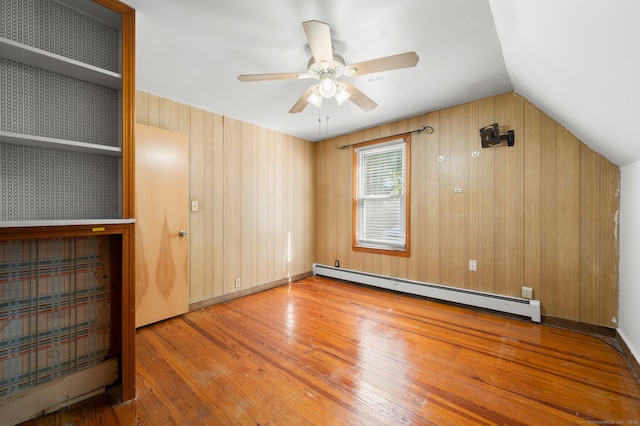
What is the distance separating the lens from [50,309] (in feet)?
5.15

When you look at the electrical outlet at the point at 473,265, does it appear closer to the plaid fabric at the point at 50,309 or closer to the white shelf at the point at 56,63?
the plaid fabric at the point at 50,309

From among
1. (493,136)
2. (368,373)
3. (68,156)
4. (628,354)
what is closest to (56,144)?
(68,156)

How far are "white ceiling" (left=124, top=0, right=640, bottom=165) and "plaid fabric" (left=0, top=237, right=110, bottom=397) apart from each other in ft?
5.39

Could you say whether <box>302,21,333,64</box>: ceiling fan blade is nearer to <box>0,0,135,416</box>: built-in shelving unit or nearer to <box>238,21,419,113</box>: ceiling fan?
<box>238,21,419,113</box>: ceiling fan

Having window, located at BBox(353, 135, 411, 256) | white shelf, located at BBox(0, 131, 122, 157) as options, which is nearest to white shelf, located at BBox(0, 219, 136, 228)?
white shelf, located at BBox(0, 131, 122, 157)

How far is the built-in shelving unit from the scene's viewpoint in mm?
1403

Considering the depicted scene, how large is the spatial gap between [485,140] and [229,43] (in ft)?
9.33

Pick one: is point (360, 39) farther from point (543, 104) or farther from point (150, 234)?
point (150, 234)

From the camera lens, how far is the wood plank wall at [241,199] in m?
3.12

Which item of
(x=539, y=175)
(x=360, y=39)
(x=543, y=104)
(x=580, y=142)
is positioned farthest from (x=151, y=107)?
(x=580, y=142)

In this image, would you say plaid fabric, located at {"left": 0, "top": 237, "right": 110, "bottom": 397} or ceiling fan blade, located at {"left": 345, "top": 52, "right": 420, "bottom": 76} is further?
ceiling fan blade, located at {"left": 345, "top": 52, "right": 420, "bottom": 76}

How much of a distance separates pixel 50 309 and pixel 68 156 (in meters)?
0.96

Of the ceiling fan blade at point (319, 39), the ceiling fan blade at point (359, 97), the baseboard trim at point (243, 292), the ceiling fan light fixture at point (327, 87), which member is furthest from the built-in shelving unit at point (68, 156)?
the ceiling fan blade at point (359, 97)

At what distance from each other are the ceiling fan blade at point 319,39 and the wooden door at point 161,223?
2018 mm
